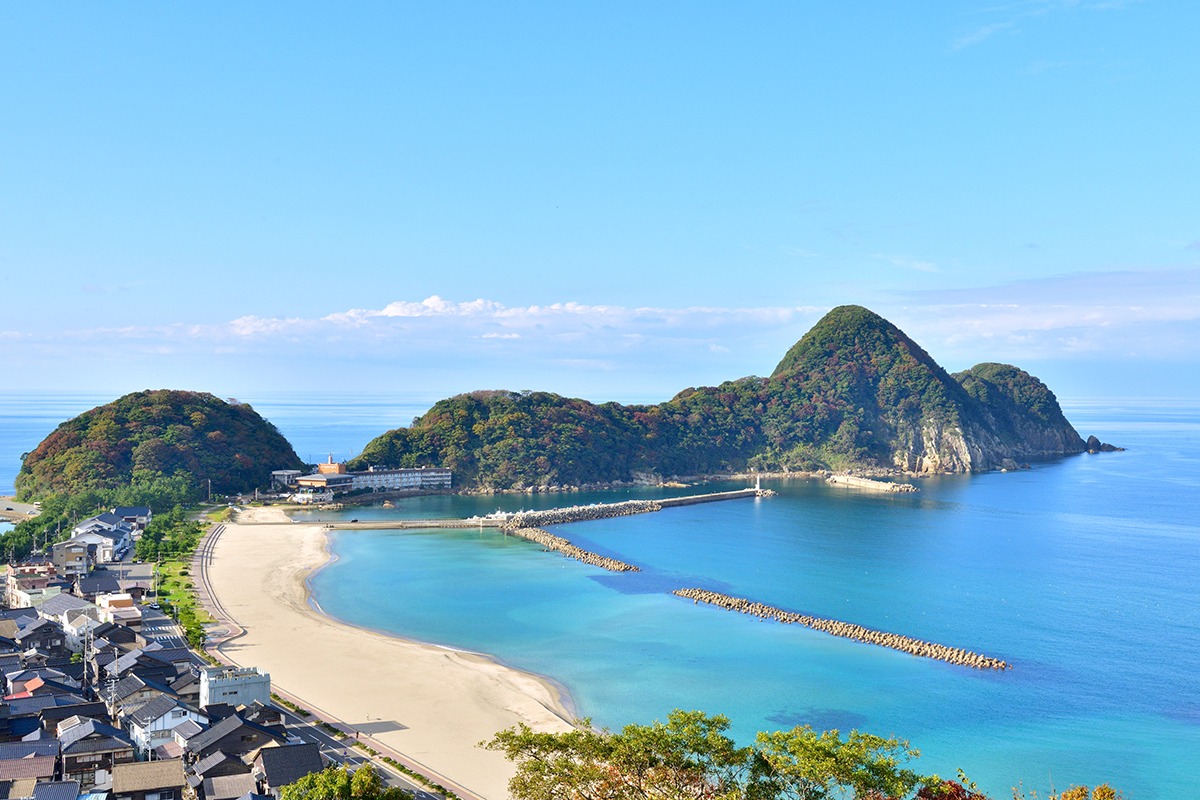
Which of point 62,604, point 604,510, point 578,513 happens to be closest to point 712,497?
point 604,510

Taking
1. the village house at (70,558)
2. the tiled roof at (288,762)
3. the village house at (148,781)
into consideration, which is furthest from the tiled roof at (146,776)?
the village house at (70,558)

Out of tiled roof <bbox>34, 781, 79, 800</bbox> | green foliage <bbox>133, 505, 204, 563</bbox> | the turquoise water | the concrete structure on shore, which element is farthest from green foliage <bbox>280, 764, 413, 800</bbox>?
the concrete structure on shore

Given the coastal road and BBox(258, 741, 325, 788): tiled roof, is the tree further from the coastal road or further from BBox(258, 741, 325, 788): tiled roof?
BBox(258, 741, 325, 788): tiled roof

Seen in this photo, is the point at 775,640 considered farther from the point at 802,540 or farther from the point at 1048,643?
the point at 802,540

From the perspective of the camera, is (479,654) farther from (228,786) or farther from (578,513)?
(578,513)

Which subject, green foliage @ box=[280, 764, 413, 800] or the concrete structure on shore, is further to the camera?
the concrete structure on shore

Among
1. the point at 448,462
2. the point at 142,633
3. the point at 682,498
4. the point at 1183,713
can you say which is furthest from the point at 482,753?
the point at 448,462
